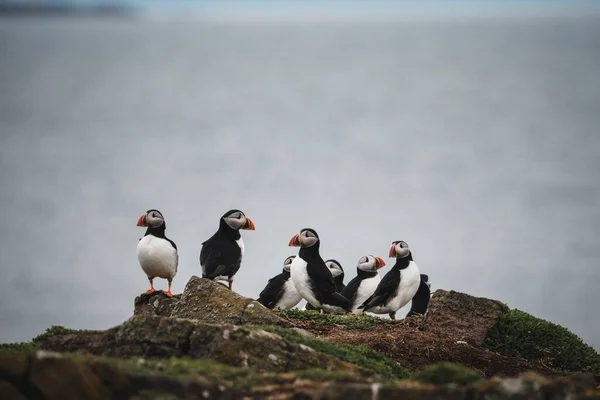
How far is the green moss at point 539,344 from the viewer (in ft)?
67.8

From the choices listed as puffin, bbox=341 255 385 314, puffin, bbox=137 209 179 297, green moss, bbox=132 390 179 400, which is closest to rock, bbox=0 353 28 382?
green moss, bbox=132 390 179 400

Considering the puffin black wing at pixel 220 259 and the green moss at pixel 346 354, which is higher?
the puffin black wing at pixel 220 259

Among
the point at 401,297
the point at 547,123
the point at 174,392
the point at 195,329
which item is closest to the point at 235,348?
the point at 195,329

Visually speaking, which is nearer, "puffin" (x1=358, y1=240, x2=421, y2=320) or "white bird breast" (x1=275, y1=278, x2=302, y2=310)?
"puffin" (x1=358, y1=240, x2=421, y2=320)

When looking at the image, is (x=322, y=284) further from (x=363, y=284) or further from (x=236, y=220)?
(x=236, y=220)

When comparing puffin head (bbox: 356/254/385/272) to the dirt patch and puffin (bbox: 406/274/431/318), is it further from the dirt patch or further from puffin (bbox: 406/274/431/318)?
the dirt patch

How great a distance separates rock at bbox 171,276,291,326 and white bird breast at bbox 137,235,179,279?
1.70 m

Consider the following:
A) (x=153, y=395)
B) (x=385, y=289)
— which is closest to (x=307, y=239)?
(x=385, y=289)

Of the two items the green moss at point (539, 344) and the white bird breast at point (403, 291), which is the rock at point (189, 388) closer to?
the green moss at point (539, 344)

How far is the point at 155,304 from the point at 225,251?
2679 millimetres

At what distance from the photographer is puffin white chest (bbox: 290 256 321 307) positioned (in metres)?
23.6

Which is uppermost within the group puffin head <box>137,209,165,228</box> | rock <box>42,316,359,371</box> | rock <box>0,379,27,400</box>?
puffin head <box>137,209,165,228</box>

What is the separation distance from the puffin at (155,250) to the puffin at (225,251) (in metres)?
1.21

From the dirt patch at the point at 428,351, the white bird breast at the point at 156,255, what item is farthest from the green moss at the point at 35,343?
the dirt patch at the point at 428,351
